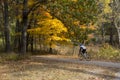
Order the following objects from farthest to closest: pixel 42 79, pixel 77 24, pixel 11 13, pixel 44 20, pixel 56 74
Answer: pixel 11 13 → pixel 44 20 → pixel 77 24 → pixel 56 74 → pixel 42 79

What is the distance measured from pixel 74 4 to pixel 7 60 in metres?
7.44

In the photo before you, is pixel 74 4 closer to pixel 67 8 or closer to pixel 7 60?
pixel 67 8

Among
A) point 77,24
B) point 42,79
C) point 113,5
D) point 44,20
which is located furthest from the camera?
point 113,5

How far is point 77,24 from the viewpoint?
27375 millimetres

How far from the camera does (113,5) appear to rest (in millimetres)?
53969

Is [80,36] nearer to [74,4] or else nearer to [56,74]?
[74,4]

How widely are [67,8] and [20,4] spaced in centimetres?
1598

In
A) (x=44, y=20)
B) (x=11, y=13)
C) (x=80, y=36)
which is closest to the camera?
(x=80, y=36)

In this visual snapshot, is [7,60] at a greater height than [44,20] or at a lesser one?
lesser

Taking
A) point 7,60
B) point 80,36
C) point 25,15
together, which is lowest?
point 7,60

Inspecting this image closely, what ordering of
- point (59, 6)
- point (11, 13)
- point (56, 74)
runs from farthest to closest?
1. point (11, 13)
2. point (59, 6)
3. point (56, 74)

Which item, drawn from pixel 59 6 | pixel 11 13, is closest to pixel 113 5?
pixel 11 13

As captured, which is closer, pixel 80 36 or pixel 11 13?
pixel 80 36

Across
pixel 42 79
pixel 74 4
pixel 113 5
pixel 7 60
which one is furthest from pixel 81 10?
pixel 113 5
